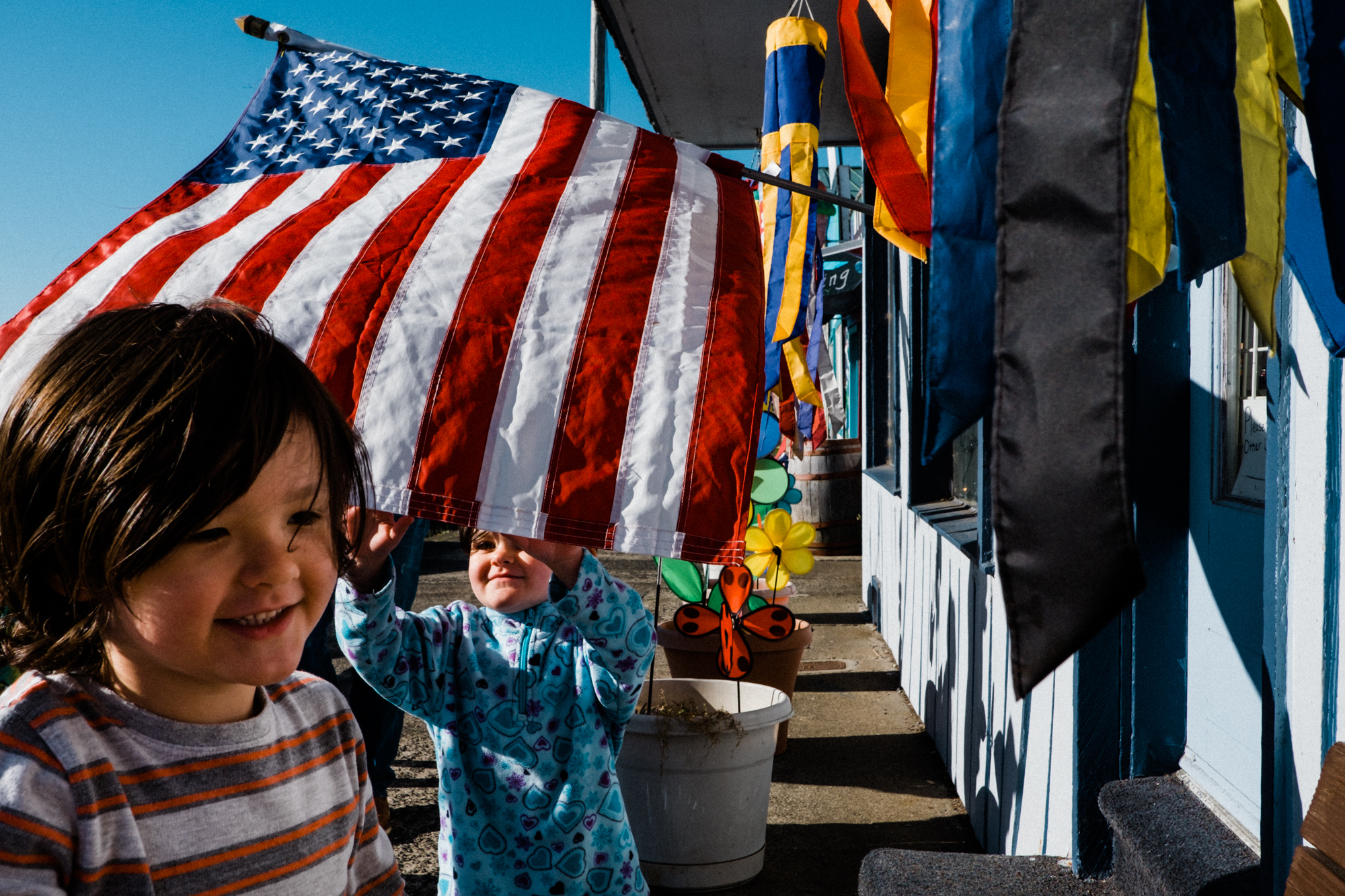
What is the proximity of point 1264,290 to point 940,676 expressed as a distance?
309cm

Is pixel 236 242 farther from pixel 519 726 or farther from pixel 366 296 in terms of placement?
pixel 519 726

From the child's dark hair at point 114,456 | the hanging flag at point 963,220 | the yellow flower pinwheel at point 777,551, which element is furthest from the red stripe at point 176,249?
the yellow flower pinwheel at point 777,551

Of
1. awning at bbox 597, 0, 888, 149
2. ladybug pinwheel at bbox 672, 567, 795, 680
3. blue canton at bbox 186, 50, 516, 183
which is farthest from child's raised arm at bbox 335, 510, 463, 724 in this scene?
awning at bbox 597, 0, 888, 149

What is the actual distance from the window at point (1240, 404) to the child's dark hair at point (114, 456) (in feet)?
5.64

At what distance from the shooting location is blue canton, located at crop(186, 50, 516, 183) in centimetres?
179

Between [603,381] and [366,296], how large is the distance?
403 millimetres

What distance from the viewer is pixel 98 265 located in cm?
162

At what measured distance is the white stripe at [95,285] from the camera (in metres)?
1.41

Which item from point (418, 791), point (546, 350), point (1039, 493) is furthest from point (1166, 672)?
point (418, 791)

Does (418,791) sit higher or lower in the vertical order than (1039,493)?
lower

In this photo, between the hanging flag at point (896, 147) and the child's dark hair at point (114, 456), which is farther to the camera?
the hanging flag at point (896, 147)

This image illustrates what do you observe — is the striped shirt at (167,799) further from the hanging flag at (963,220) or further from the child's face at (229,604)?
the hanging flag at (963,220)

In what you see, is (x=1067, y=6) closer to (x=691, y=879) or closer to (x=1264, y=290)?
(x=1264, y=290)

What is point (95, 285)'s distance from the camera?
1.57 m
